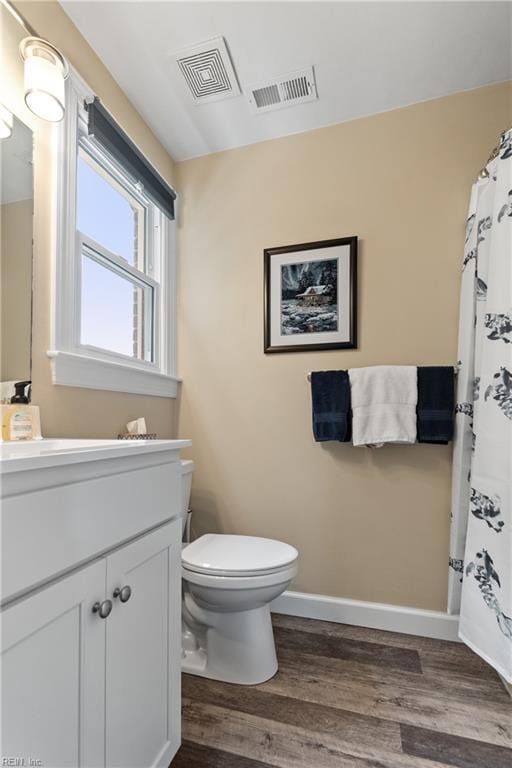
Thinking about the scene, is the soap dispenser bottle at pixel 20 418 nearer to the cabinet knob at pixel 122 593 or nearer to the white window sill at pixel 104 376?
the white window sill at pixel 104 376

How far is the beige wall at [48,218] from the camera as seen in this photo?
115 centimetres

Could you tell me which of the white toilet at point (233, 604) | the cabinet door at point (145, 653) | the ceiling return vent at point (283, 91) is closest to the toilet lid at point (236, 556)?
the white toilet at point (233, 604)

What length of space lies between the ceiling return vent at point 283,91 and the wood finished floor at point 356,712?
234 centimetres

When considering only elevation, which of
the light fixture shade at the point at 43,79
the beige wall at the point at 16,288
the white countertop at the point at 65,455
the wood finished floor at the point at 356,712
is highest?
the light fixture shade at the point at 43,79

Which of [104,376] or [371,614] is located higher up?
[104,376]


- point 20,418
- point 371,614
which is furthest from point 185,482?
point 371,614

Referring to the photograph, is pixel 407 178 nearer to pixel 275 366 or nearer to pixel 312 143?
pixel 312 143

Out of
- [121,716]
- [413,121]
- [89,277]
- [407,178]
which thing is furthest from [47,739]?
[413,121]

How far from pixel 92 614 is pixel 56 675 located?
99mm

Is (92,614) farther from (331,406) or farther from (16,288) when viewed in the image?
(331,406)

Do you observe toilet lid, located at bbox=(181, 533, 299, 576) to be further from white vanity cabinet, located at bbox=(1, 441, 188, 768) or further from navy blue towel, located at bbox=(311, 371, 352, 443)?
navy blue towel, located at bbox=(311, 371, 352, 443)

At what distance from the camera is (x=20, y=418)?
106cm

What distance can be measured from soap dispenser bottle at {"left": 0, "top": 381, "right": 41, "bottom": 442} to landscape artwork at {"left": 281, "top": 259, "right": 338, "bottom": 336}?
1132 millimetres

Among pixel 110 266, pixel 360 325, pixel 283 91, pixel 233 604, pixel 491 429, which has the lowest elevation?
pixel 233 604
